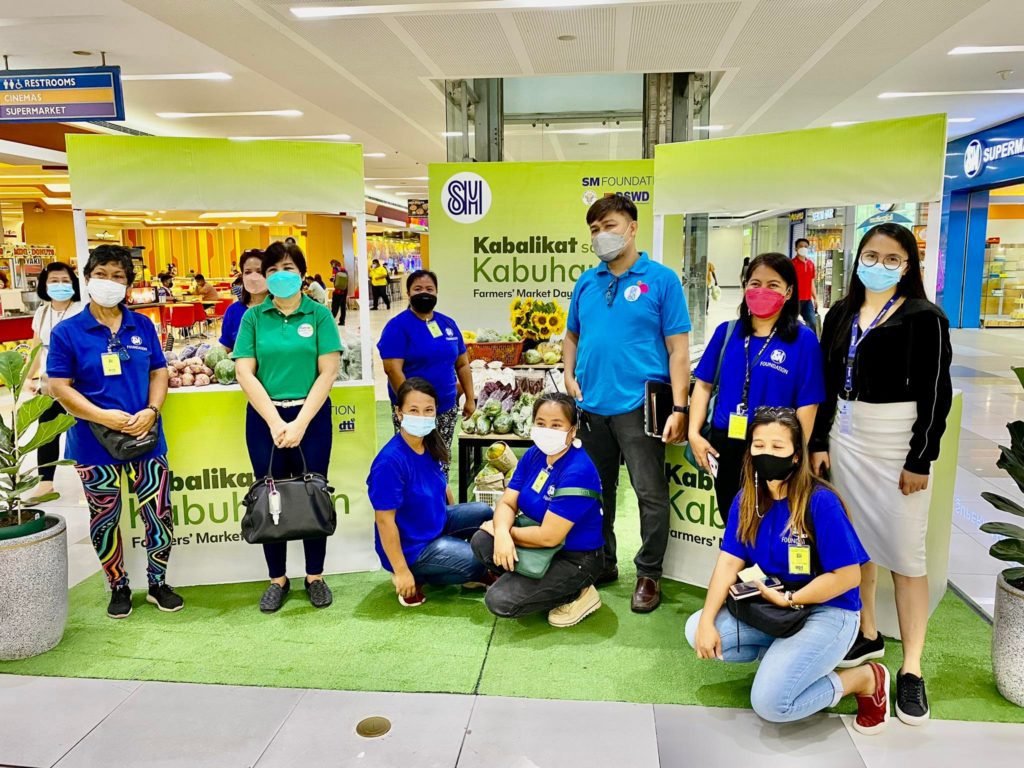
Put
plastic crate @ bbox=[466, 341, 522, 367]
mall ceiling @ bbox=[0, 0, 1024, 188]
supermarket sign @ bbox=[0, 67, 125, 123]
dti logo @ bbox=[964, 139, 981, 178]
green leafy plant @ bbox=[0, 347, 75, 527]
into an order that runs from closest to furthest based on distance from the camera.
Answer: green leafy plant @ bbox=[0, 347, 75, 527] → plastic crate @ bbox=[466, 341, 522, 367] → mall ceiling @ bbox=[0, 0, 1024, 188] → supermarket sign @ bbox=[0, 67, 125, 123] → dti logo @ bbox=[964, 139, 981, 178]

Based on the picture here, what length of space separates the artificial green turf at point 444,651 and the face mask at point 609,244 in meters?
1.52

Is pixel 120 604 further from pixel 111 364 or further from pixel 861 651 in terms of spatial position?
pixel 861 651

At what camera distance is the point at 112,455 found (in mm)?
3016

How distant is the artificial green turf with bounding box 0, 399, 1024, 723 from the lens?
2664 mm

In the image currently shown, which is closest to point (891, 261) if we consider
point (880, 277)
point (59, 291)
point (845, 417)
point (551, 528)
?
point (880, 277)

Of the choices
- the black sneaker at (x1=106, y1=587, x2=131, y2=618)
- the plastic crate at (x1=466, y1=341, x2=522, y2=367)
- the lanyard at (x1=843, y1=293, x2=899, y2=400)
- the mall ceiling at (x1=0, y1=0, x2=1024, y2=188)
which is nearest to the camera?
the lanyard at (x1=843, y1=293, x2=899, y2=400)

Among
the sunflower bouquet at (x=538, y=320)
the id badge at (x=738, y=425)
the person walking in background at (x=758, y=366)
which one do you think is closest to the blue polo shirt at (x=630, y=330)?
the person walking in background at (x=758, y=366)

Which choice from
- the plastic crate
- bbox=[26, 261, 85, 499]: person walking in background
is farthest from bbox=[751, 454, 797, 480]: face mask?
bbox=[26, 261, 85, 499]: person walking in background

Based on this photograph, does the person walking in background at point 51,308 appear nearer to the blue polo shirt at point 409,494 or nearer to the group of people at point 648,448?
the group of people at point 648,448

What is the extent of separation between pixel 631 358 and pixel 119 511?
2.25m

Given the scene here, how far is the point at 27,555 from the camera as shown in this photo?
2.83 m

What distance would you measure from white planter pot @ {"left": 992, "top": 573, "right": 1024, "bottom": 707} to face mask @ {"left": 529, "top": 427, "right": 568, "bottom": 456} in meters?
1.56

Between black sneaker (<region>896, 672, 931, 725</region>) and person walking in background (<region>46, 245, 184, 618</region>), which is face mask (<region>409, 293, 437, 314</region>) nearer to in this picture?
person walking in background (<region>46, 245, 184, 618</region>)

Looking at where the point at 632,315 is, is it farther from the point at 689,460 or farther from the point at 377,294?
the point at 377,294
